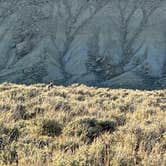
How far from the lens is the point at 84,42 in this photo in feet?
236

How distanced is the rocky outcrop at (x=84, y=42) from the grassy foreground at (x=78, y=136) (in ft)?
163

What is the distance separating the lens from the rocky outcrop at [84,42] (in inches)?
2625

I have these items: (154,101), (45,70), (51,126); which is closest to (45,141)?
(51,126)

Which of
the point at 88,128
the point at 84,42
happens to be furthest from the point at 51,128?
the point at 84,42

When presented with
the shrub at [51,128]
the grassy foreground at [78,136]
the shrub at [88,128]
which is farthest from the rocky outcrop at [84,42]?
the shrub at [51,128]

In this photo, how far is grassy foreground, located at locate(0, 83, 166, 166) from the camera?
7793 millimetres

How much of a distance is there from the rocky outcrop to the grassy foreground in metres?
49.6

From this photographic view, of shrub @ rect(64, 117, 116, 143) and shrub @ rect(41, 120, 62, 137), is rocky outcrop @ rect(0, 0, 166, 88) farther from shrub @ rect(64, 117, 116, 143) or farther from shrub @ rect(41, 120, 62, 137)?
shrub @ rect(41, 120, 62, 137)

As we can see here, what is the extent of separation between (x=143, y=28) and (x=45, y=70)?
53.4 feet

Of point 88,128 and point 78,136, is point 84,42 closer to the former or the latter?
point 88,128

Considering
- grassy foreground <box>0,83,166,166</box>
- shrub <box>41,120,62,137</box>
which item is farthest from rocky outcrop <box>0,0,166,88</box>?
shrub <box>41,120,62,137</box>

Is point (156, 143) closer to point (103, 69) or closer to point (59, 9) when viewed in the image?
point (103, 69)

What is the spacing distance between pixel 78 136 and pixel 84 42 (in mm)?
62844

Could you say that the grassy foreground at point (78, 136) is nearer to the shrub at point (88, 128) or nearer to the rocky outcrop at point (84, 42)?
the shrub at point (88, 128)
